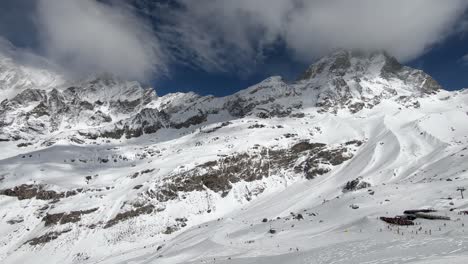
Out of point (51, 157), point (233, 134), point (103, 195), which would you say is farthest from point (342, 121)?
point (51, 157)

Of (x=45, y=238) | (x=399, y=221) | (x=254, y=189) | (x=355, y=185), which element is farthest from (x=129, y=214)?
(x=399, y=221)

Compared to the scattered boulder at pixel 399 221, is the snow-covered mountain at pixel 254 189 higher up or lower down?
higher up

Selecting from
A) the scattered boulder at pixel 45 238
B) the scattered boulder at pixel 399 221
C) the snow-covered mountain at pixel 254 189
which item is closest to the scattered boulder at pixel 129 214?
the snow-covered mountain at pixel 254 189

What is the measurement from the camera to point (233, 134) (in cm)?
14988

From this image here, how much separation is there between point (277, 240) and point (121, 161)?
108266 millimetres

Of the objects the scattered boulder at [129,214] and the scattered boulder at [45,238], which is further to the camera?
the scattered boulder at [129,214]

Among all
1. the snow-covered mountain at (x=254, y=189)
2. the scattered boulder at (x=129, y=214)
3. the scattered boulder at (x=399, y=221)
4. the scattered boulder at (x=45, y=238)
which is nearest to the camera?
the scattered boulder at (x=399, y=221)

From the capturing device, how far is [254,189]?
10888 cm

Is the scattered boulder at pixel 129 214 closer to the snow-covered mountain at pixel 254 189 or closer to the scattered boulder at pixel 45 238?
the snow-covered mountain at pixel 254 189

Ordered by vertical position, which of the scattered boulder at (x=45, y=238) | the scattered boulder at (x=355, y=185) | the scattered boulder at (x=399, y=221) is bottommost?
the scattered boulder at (x=399, y=221)

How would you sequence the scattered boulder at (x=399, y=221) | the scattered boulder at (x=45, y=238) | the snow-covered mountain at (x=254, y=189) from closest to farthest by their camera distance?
the scattered boulder at (x=399, y=221) → the snow-covered mountain at (x=254, y=189) → the scattered boulder at (x=45, y=238)

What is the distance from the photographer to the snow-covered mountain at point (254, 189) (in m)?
34.7

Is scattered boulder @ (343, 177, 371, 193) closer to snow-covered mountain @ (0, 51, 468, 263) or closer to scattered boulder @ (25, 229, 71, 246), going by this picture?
snow-covered mountain @ (0, 51, 468, 263)

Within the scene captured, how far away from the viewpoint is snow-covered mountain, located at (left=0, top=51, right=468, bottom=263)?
3469 cm
